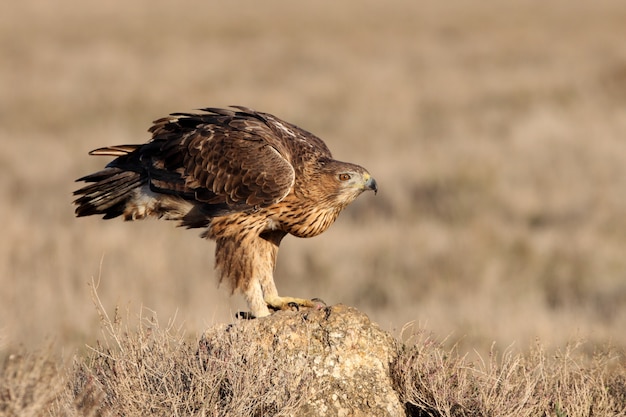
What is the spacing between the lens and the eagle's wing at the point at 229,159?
596 cm

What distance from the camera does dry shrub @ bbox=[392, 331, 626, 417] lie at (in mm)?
4875

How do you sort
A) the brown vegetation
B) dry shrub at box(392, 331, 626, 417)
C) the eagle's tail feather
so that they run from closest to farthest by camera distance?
dry shrub at box(392, 331, 626, 417), the eagle's tail feather, the brown vegetation

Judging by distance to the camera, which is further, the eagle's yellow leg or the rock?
the eagle's yellow leg

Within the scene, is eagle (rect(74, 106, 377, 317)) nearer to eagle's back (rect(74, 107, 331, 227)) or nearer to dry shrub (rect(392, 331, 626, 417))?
eagle's back (rect(74, 107, 331, 227))

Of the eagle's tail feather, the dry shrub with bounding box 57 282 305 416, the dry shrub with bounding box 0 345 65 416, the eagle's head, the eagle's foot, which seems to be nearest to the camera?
the dry shrub with bounding box 0 345 65 416

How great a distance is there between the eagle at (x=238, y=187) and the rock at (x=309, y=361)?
63 centimetres

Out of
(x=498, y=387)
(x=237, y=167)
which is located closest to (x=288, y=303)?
(x=237, y=167)

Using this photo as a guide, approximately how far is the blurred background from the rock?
44 centimetres

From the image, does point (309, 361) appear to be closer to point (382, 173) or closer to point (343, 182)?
point (343, 182)

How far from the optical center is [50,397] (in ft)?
13.6

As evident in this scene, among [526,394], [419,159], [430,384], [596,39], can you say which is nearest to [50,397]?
[430,384]

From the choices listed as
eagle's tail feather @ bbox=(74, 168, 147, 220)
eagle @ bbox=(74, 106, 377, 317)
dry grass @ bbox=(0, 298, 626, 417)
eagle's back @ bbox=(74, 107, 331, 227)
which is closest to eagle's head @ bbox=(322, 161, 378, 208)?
eagle @ bbox=(74, 106, 377, 317)

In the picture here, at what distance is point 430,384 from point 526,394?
46 centimetres

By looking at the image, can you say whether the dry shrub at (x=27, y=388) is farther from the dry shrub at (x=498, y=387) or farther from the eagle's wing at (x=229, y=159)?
the eagle's wing at (x=229, y=159)
